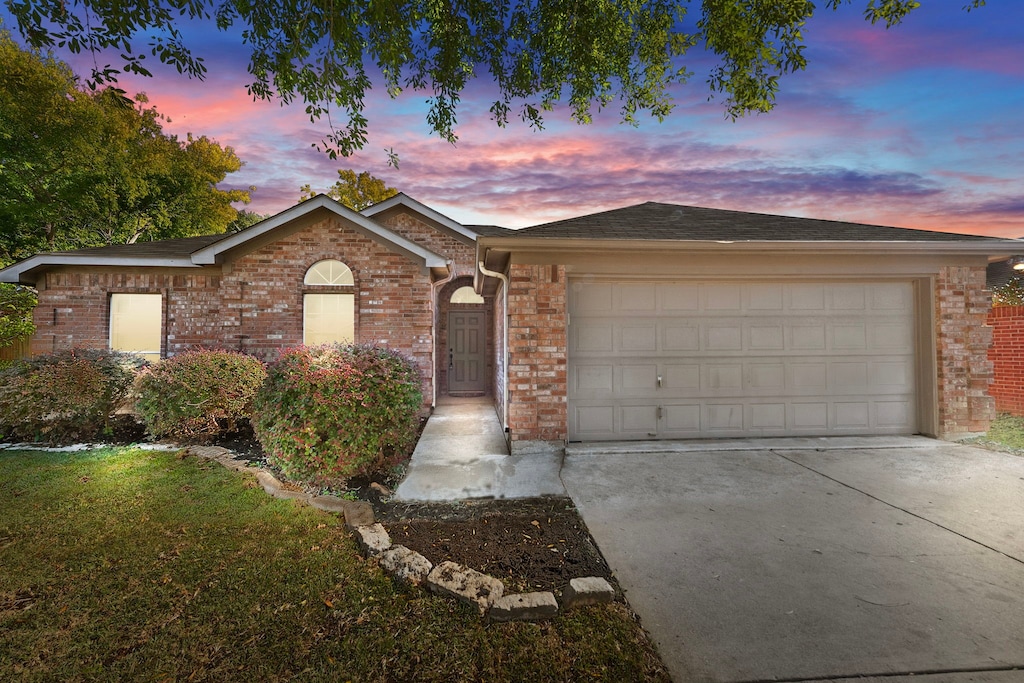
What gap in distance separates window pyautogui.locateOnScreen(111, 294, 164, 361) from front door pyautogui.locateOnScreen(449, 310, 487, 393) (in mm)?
6909

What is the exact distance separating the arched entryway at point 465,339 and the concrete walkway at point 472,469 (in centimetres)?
549

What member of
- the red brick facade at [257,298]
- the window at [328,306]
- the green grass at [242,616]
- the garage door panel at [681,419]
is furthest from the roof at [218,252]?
the green grass at [242,616]

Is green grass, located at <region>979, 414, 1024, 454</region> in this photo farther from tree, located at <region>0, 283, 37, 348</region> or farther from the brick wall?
tree, located at <region>0, 283, 37, 348</region>

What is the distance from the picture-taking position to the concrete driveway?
2.21m

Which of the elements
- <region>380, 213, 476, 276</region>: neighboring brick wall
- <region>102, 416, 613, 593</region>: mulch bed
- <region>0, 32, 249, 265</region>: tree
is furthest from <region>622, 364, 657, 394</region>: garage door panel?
<region>0, 32, 249, 265</region>: tree

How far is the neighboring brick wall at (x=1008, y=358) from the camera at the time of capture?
800 centimetres

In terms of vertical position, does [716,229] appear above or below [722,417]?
above

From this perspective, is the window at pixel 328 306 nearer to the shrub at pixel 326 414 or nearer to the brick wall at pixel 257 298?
the brick wall at pixel 257 298

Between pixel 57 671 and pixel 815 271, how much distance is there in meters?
8.10

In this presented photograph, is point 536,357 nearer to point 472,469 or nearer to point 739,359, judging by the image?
point 472,469

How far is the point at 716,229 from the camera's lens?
23.7 ft

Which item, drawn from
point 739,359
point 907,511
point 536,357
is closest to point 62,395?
point 536,357

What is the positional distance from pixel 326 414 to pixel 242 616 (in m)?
2.35

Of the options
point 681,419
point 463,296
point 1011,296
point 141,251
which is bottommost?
point 681,419
